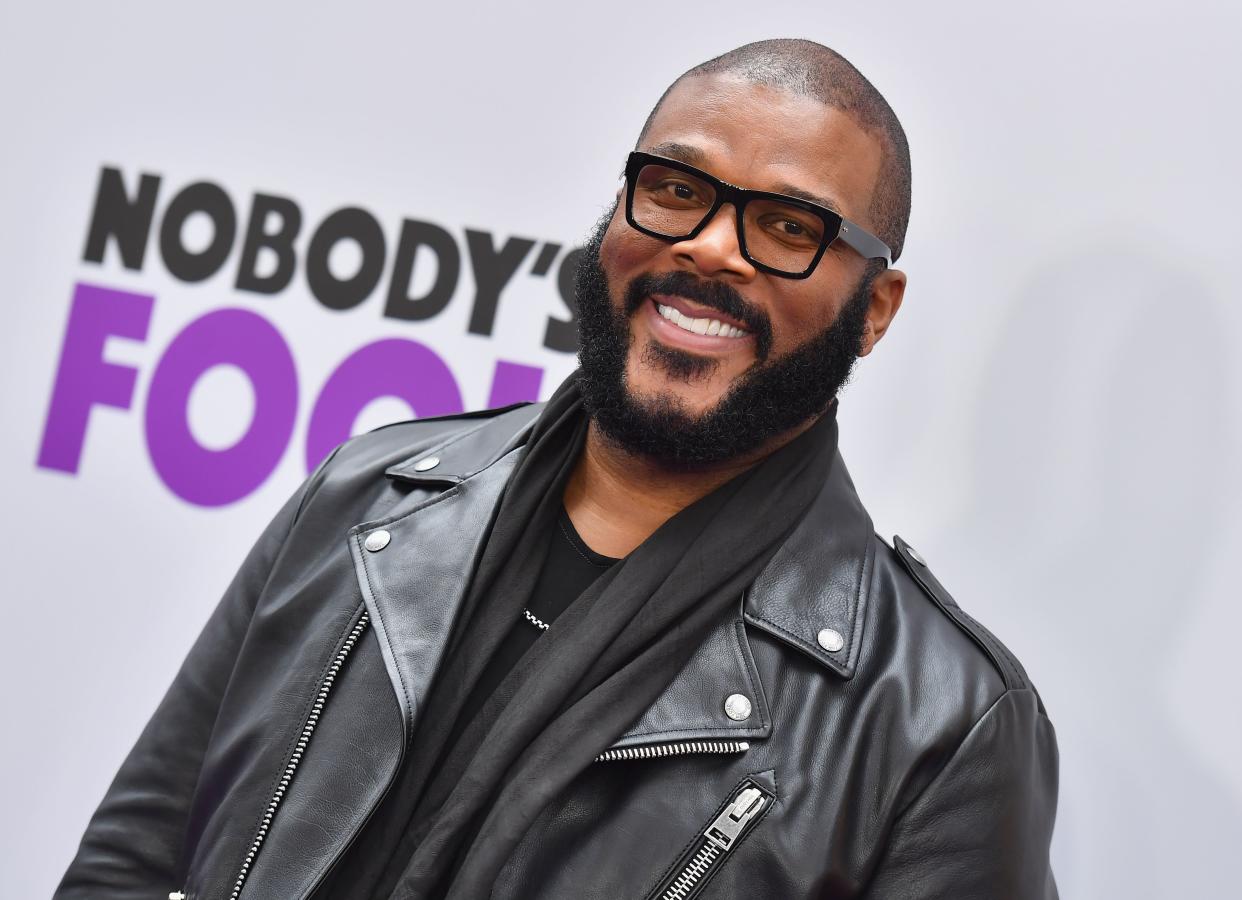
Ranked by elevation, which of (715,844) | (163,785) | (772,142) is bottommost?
(163,785)

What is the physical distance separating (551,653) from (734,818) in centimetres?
29

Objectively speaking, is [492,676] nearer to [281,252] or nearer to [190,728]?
[190,728]

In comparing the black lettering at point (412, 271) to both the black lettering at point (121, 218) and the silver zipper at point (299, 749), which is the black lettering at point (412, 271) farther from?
the silver zipper at point (299, 749)

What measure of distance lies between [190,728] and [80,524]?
104 centimetres

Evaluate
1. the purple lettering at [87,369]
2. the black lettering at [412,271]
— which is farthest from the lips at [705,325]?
the purple lettering at [87,369]

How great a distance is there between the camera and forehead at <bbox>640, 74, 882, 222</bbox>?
1.55 metres

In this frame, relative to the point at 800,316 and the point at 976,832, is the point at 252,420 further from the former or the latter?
the point at 976,832

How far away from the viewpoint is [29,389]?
259cm

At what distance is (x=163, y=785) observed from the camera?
1.71 metres

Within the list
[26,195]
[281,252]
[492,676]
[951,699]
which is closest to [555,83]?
[281,252]

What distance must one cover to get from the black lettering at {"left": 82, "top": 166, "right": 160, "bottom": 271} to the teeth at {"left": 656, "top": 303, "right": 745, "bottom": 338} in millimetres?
1460

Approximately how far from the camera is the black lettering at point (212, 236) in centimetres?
252

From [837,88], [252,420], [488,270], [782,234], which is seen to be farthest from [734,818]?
[252,420]

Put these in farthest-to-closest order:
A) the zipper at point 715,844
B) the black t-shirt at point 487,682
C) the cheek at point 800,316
A: 1. the cheek at point 800,316
2. the black t-shirt at point 487,682
3. the zipper at point 715,844
